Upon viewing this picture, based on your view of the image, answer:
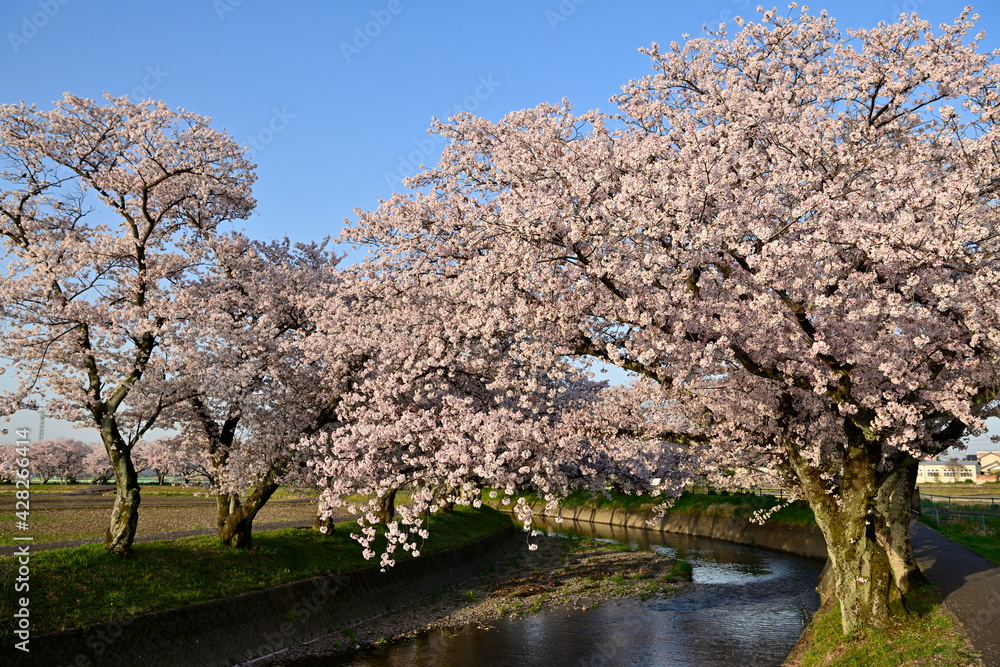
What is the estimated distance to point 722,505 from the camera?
2079 inches

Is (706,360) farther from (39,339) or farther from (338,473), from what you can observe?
(39,339)

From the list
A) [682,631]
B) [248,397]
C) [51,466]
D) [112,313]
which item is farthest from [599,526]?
[51,466]

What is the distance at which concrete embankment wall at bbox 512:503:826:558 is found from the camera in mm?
39812

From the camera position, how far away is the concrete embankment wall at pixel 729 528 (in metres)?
39.8

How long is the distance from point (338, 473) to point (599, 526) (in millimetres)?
48106

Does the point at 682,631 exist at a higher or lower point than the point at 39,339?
lower

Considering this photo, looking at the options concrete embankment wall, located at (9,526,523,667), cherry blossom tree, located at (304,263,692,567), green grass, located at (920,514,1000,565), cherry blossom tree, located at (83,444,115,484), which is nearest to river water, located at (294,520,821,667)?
concrete embankment wall, located at (9,526,523,667)

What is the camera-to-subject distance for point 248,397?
22.7 meters

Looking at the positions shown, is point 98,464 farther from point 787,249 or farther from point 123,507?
point 787,249

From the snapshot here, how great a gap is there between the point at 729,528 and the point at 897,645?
37.5 meters

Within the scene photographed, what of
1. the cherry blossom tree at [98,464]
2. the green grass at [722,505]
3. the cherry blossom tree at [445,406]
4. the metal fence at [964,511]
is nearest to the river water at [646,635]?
the cherry blossom tree at [445,406]

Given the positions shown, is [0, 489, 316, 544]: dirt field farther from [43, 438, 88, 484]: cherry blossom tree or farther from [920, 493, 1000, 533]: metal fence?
[43, 438, 88, 484]: cherry blossom tree

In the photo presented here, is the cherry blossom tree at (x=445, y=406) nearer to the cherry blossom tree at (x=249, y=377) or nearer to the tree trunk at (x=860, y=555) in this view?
the cherry blossom tree at (x=249, y=377)

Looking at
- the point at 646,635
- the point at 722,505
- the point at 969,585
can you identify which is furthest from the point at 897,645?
the point at 722,505
